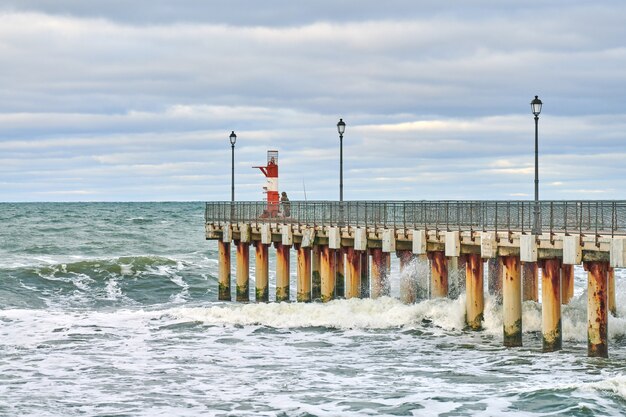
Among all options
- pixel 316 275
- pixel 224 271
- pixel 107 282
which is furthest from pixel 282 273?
pixel 107 282

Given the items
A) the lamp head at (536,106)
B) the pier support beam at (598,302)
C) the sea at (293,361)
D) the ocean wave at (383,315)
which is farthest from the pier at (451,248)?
the lamp head at (536,106)

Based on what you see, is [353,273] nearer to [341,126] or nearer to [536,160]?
[341,126]

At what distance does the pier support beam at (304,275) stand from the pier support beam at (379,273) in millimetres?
3330

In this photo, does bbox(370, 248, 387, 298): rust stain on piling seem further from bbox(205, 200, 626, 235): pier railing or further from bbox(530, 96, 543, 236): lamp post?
bbox(530, 96, 543, 236): lamp post

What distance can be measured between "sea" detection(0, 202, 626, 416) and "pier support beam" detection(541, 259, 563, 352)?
18.3 inches

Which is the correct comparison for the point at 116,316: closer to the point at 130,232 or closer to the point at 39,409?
the point at 39,409

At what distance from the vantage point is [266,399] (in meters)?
23.0

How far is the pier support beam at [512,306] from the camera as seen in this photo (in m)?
28.6

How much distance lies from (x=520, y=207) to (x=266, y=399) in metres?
10.4

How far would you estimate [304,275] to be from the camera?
4103 cm

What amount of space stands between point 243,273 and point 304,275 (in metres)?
4.61

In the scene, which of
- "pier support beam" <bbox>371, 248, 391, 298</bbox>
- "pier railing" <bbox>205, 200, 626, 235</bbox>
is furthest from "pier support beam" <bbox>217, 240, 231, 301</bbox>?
"pier support beam" <bbox>371, 248, 391, 298</bbox>

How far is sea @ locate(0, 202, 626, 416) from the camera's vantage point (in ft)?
73.1

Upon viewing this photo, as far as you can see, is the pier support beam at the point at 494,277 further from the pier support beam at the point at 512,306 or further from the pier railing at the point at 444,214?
the pier support beam at the point at 512,306
